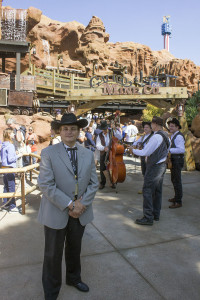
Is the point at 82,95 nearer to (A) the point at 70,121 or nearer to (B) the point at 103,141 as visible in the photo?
(B) the point at 103,141

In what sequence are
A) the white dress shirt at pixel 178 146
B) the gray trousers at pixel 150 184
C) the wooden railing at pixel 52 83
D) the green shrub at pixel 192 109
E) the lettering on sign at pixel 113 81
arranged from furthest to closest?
the wooden railing at pixel 52 83 → the green shrub at pixel 192 109 → the lettering on sign at pixel 113 81 → the white dress shirt at pixel 178 146 → the gray trousers at pixel 150 184

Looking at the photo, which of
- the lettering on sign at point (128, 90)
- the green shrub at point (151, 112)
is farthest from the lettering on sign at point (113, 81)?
the green shrub at point (151, 112)

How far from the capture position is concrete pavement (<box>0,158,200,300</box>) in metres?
2.74

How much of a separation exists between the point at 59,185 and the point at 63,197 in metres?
0.15

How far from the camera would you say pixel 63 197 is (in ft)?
8.02

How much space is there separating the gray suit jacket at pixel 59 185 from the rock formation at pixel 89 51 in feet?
117

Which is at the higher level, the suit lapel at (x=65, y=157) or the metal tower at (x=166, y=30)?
the metal tower at (x=166, y=30)

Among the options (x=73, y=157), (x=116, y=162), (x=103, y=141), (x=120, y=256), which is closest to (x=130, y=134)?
(x=103, y=141)

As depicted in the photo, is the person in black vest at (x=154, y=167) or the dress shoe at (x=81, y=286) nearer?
the dress shoe at (x=81, y=286)

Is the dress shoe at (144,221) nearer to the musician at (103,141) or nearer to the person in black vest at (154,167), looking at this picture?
the person in black vest at (154,167)

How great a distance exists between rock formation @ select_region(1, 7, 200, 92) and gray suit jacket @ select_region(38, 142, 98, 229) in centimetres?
3573

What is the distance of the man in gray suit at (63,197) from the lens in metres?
2.47

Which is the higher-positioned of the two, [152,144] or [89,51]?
[89,51]

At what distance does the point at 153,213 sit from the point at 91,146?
4.58m
